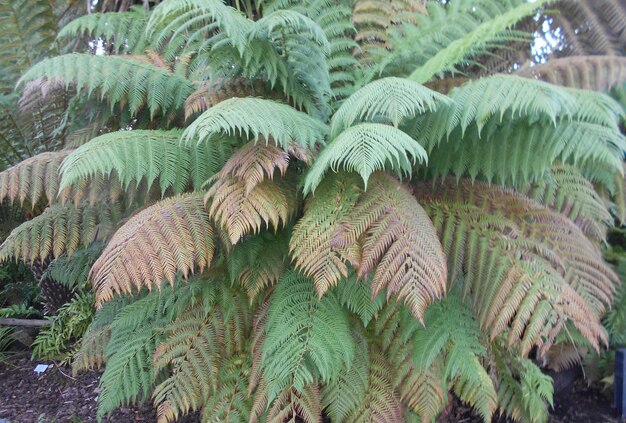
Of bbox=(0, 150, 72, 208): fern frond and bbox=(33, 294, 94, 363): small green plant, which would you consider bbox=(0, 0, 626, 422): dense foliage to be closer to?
bbox=(0, 150, 72, 208): fern frond

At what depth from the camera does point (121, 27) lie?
6.48ft

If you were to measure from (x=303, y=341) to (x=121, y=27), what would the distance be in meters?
1.51

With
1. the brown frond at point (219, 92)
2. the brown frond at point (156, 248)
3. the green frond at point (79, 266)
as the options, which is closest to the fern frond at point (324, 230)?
the brown frond at point (156, 248)

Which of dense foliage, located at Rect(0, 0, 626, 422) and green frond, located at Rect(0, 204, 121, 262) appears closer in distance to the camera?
dense foliage, located at Rect(0, 0, 626, 422)

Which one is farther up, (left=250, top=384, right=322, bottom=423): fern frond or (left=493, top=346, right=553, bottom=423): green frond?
(left=250, top=384, right=322, bottom=423): fern frond

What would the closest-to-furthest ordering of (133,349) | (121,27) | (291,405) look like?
1. (291,405)
2. (133,349)
3. (121,27)

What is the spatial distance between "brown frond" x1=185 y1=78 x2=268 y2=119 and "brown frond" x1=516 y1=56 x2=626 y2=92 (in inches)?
39.1

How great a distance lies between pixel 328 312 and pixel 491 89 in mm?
772

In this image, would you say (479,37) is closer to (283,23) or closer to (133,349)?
(283,23)

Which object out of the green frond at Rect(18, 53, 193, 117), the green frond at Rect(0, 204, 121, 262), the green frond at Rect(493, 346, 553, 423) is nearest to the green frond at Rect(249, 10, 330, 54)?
the green frond at Rect(18, 53, 193, 117)

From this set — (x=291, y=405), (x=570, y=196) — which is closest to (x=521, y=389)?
(x=570, y=196)

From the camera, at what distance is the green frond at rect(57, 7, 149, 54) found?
6.18ft

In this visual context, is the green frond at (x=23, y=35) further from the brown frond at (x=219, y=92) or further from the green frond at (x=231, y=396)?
the green frond at (x=231, y=396)

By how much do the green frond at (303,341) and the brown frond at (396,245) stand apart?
0.21m
